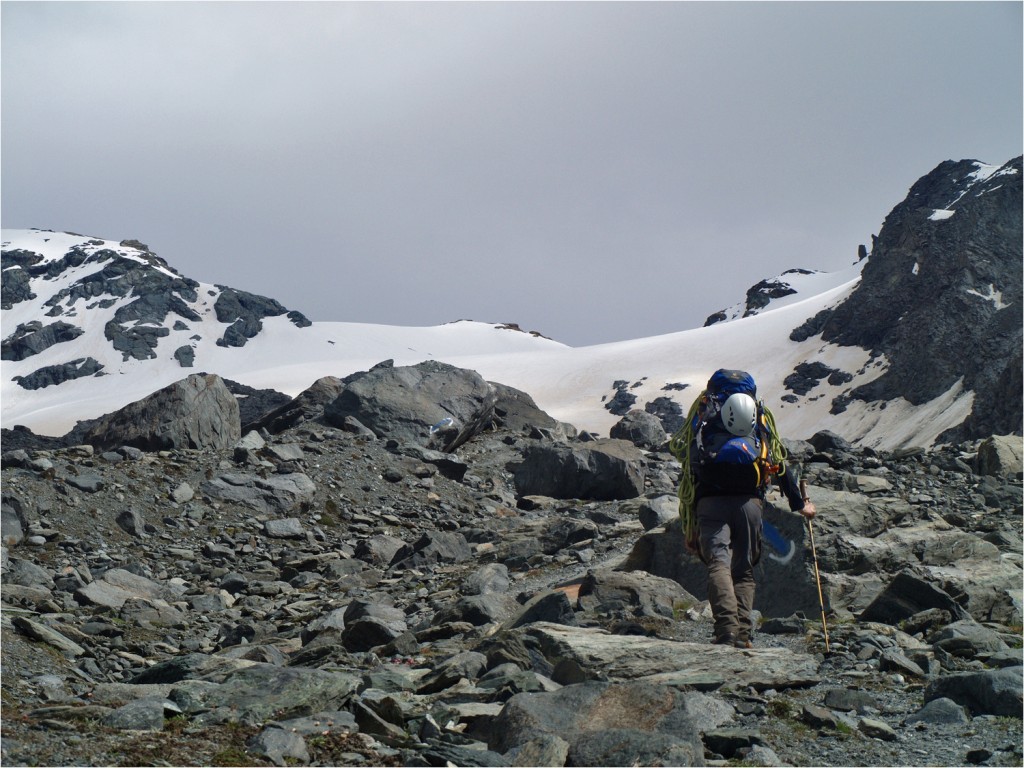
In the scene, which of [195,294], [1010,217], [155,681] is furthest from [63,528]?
[195,294]

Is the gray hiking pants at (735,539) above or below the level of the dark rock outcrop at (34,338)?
below

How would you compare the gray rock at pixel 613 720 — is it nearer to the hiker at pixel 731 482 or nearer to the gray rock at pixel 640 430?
the hiker at pixel 731 482

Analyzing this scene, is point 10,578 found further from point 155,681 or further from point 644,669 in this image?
point 644,669

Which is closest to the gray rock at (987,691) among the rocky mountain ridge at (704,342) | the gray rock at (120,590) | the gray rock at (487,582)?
the gray rock at (487,582)

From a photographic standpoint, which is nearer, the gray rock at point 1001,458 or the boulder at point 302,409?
the gray rock at point 1001,458

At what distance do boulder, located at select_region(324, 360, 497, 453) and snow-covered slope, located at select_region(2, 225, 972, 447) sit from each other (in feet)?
144

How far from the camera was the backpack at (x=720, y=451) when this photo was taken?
7867mm

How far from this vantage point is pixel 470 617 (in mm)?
A: 9562

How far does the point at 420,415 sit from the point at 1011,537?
56.6ft

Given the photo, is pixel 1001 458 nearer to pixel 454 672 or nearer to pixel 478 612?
pixel 478 612

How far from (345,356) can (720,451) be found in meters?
146

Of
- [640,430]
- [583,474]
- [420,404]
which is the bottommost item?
[583,474]

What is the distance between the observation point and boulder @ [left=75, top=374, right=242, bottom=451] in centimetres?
2141

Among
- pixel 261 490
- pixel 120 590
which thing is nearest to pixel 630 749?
pixel 120 590
